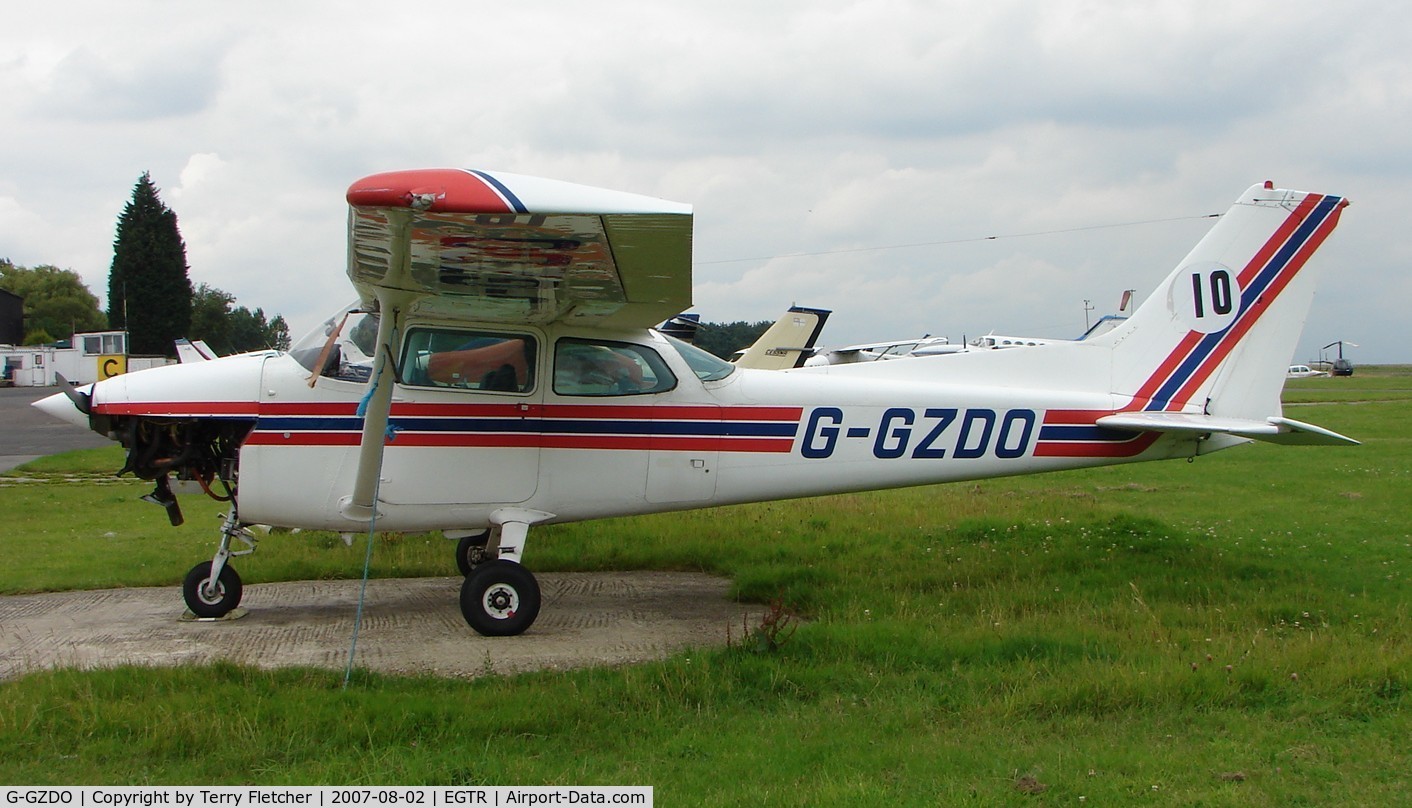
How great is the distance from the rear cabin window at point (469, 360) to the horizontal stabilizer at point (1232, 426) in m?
4.21

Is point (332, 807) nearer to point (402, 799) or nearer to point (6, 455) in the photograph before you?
point (402, 799)

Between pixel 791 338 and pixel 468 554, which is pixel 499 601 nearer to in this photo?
pixel 468 554

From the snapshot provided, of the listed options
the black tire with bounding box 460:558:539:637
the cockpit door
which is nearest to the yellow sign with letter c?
the cockpit door

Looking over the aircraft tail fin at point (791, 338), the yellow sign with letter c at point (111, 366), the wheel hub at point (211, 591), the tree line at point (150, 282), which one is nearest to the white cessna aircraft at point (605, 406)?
the wheel hub at point (211, 591)

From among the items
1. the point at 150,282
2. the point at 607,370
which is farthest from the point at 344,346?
the point at 150,282

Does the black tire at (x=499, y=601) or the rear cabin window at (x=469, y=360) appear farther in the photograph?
the rear cabin window at (x=469, y=360)

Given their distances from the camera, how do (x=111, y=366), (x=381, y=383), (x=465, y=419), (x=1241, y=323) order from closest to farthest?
(x=381, y=383), (x=465, y=419), (x=1241, y=323), (x=111, y=366)

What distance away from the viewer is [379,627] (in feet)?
23.6

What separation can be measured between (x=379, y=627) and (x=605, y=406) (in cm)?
214

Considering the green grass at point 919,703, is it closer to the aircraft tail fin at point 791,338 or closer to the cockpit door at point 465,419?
the cockpit door at point 465,419

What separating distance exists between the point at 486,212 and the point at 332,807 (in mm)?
2489

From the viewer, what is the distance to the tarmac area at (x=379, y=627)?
6.21 metres

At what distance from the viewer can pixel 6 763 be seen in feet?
14.0

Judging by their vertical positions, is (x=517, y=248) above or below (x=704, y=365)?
above
